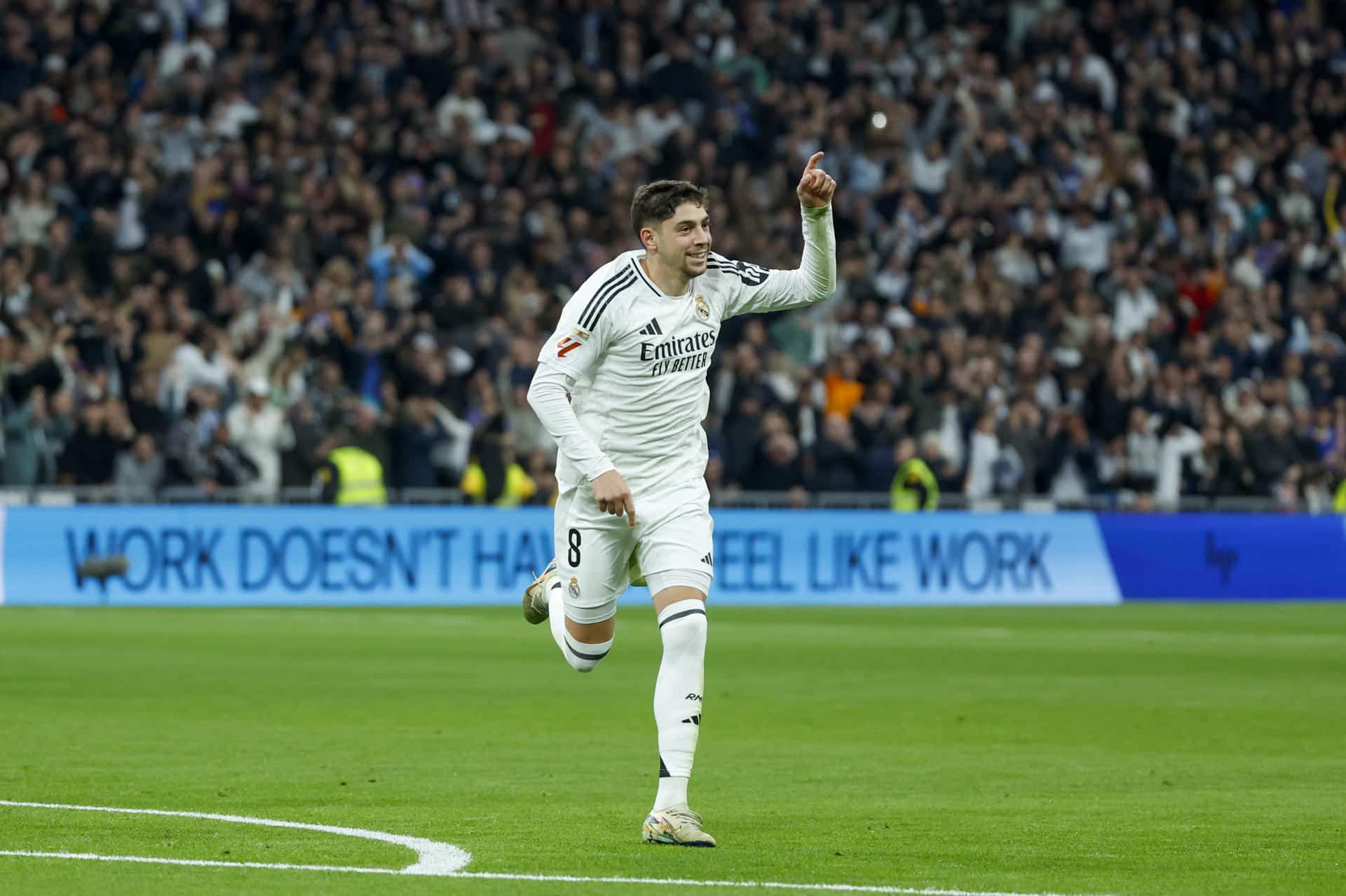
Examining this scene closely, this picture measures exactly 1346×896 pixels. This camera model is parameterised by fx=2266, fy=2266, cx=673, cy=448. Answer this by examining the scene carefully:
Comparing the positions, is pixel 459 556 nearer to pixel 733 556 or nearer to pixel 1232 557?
pixel 733 556

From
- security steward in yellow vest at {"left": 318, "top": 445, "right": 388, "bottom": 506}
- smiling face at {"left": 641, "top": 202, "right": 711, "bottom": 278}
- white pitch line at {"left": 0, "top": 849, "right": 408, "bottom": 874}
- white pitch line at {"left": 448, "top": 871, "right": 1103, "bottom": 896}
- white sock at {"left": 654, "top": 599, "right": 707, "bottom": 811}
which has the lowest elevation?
white pitch line at {"left": 0, "top": 849, "right": 408, "bottom": 874}

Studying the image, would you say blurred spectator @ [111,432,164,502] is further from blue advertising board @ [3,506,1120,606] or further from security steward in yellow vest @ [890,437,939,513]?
security steward in yellow vest @ [890,437,939,513]

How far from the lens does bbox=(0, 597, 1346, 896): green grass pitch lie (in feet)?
24.6

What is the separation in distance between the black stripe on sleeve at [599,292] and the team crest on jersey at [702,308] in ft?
A: 1.02

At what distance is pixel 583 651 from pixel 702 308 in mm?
1458

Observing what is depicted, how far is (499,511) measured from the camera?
80.8ft

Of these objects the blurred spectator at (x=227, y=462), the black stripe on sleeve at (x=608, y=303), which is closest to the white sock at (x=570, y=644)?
the black stripe on sleeve at (x=608, y=303)

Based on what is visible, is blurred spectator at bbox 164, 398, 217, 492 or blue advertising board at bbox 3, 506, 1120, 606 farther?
blurred spectator at bbox 164, 398, 217, 492

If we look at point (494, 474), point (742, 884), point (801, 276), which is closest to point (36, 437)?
point (494, 474)

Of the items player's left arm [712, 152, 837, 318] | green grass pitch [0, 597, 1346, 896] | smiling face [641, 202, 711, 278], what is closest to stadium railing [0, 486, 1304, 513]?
green grass pitch [0, 597, 1346, 896]

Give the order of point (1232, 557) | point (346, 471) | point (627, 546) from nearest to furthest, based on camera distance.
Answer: point (627, 546) < point (346, 471) < point (1232, 557)

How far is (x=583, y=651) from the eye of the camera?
9047 millimetres

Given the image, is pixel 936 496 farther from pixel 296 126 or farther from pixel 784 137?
pixel 296 126

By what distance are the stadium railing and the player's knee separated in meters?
15.0
